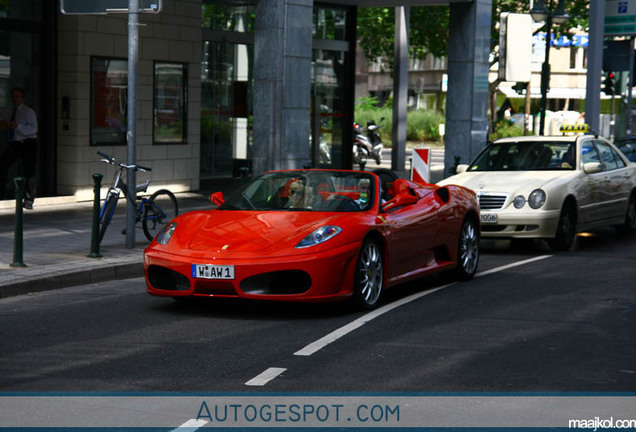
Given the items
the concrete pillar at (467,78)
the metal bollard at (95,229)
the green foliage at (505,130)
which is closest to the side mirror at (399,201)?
the metal bollard at (95,229)

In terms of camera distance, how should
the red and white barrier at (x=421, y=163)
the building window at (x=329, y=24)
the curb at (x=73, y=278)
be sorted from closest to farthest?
the curb at (x=73, y=278)
the red and white barrier at (x=421, y=163)
the building window at (x=329, y=24)

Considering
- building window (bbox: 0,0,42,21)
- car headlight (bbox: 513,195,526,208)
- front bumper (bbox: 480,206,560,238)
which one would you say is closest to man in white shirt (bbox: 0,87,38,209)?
building window (bbox: 0,0,42,21)

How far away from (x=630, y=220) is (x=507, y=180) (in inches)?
127

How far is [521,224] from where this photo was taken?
13.9 m

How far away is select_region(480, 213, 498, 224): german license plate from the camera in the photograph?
13.9 m

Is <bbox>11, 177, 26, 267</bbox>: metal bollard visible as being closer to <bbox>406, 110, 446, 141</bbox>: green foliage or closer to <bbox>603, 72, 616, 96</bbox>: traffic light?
<bbox>603, 72, 616, 96</bbox>: traffic light

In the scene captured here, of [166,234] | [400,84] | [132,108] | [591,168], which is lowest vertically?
[166,234]

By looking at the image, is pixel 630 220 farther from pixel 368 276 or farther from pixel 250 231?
pixel 250 231

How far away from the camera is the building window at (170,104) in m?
20.1

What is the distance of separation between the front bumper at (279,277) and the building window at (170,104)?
37.6 feet

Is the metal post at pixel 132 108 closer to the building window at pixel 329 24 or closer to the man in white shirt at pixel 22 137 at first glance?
the man in white shirt at pixel 22 137

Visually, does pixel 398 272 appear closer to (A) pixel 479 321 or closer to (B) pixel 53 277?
(A) pixel 479 321

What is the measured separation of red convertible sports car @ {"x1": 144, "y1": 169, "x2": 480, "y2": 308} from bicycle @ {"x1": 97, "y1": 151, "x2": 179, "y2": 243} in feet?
9.66

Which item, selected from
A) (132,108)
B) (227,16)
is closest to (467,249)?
(132,108)
